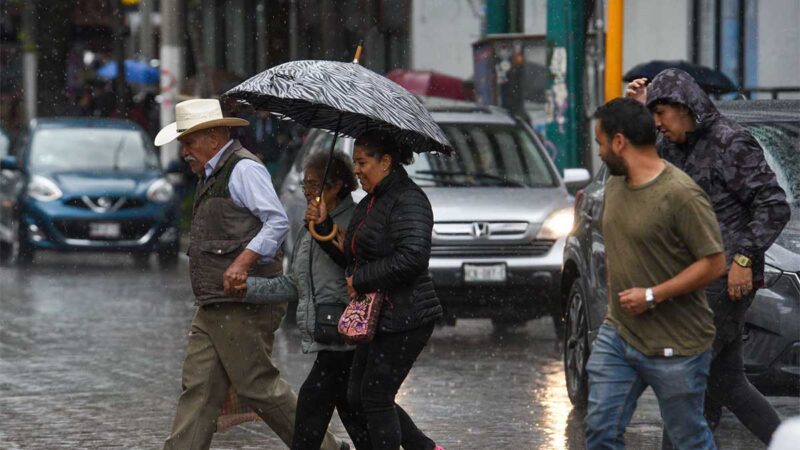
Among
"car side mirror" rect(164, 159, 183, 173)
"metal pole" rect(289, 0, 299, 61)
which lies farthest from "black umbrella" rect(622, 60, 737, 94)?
"metal pole" rect(289, 0, 299, 61)

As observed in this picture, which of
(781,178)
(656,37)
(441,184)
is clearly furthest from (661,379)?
(656,37)

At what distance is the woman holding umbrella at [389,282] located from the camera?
705 cm

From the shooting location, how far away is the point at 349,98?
714 centimetres

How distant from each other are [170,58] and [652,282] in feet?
71.3

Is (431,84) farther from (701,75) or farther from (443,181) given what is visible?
(443,181)

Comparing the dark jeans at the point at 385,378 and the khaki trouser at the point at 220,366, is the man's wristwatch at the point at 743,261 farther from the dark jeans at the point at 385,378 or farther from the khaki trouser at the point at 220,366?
the khaki trouser at the point at 220,366

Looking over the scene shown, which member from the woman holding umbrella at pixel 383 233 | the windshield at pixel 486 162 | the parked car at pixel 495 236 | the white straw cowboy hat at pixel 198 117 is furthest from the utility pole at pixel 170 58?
the woman holding umbrella at pixel 383 233

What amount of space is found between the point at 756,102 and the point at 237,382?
3.67 metres

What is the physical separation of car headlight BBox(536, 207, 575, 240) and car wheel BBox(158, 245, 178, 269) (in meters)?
7.48

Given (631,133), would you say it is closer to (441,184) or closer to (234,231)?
(234,231)

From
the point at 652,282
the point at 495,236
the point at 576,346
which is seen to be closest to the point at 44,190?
the point at 495,236

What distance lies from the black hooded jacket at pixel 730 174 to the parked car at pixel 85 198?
512 inches

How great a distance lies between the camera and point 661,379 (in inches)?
247

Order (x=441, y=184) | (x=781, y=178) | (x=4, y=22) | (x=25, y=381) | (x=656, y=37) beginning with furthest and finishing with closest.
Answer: (x=4, y=22), (x=656, y=37), (x=441, y=184), (x=25, y=381), (x=781, y=178)
